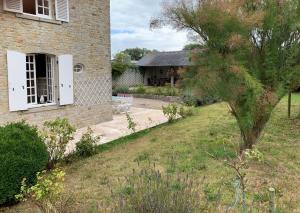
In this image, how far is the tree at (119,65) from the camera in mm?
25812

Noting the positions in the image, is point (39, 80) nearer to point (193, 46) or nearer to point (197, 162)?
point (193, 46)

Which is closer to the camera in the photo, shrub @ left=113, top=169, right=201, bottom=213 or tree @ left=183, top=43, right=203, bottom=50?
shrub @ left=113, top=169, right=201, bottom=213

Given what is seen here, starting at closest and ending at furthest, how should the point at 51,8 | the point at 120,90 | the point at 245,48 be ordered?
the point at 245,48
the point at 51,8
the point at 120,90

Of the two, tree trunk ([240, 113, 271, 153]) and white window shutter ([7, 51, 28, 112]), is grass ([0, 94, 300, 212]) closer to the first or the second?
tree trunk ([240, 113, 271, 153])

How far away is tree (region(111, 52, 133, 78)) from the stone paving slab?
10234mm

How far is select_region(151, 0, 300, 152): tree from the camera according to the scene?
21.7ft

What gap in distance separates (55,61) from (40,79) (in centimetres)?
149

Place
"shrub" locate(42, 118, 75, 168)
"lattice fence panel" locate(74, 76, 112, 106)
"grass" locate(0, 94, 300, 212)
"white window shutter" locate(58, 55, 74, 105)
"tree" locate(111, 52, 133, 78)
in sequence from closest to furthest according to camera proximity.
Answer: "grass" locate(0, 94, 300, 212) < "shrub" locate(42, 118, 75, 168) < "white window shutter" locate(58, 55, 74, 105) < "lattice fence panel" locate(74, 76, 112, 106) < "tree" locate(111, 52, 133, 78)

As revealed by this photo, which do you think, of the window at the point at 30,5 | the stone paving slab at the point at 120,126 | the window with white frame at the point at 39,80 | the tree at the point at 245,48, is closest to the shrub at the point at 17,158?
the stone paving slab at the point at 120,126

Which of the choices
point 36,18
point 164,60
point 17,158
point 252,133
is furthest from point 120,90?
Answer: point 17,158

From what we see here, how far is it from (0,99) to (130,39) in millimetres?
27047

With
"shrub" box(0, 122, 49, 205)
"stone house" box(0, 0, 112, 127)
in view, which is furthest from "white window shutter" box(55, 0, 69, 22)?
"shrub" box(0, 122, 49, 205)

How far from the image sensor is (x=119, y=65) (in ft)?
85.0

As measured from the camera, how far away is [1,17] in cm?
891
